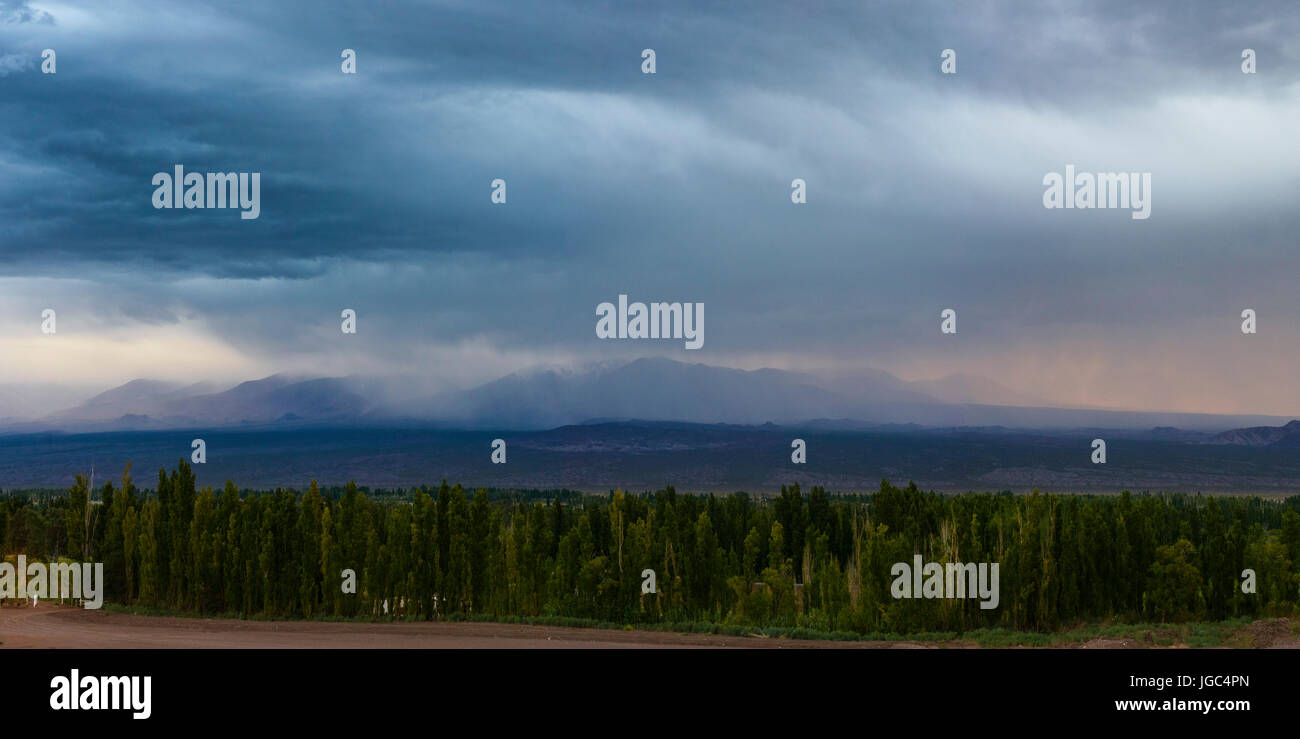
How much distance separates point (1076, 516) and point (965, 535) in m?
3.10

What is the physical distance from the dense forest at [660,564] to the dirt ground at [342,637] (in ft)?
7.00

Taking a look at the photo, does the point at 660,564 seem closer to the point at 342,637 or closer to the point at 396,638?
the point at 396,638

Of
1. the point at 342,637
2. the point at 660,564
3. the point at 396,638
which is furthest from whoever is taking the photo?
the point at 660,564

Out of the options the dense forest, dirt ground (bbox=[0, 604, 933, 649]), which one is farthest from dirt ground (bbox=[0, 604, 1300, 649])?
the dense forest

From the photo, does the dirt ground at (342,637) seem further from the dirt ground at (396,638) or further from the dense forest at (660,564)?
the dense forest at (660,564)

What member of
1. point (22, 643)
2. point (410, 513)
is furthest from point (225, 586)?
point (22, 643)

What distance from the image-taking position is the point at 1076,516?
33375 millimetres

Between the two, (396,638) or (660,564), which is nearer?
(396,638)

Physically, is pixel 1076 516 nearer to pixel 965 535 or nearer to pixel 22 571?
pixel 965 535

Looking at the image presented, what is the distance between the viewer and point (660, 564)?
3488 cm

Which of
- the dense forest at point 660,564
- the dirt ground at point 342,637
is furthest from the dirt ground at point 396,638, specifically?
the dense forest at point 660,564

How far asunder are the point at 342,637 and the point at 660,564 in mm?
9354

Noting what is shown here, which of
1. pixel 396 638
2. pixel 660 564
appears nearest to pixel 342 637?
A: pixel 396 638

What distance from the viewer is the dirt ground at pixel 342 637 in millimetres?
28250
